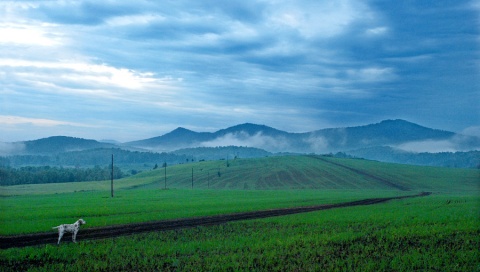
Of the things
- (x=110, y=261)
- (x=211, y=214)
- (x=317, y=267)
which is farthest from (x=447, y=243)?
(x=211, y=214)

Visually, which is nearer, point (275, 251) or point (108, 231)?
point (275, 251)

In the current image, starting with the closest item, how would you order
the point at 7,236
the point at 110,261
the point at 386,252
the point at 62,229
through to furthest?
the point at 110,261
the point at 386,252
the point at 62,229
the point at 7,236

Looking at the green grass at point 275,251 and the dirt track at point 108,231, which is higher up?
the green grass at point 275,251

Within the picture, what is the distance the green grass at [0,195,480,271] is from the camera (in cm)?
2378

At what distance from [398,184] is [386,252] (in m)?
167

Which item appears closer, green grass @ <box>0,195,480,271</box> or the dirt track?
green grass @ <box>0,195,480,271</box>

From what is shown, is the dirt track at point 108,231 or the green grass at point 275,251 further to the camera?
the dirt track at point 108,231

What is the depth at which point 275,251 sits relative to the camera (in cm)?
2717

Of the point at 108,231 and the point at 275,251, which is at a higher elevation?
the point at 275,251

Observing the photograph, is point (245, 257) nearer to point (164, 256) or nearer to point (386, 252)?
point (164, 256)

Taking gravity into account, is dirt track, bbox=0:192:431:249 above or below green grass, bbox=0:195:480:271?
below

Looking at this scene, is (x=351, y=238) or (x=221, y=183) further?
(x=221, y=183)

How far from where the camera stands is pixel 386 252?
27.0 meters

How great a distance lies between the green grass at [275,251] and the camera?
23.8 metres
